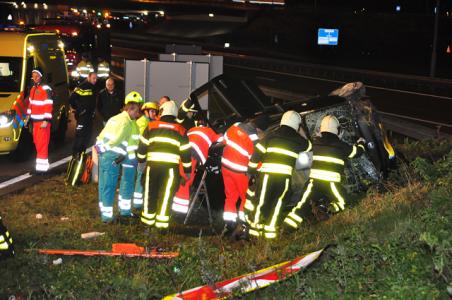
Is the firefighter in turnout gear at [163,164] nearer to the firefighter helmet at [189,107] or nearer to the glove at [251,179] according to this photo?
the glove at [251,179]

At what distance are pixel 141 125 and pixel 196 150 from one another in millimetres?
1257

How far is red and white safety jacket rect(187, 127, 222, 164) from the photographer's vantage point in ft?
30.8

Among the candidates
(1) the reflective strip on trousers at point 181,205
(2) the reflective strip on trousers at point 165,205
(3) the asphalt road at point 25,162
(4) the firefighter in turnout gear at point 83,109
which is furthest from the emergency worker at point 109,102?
(2) the reflective strip on trousers at point 165,205

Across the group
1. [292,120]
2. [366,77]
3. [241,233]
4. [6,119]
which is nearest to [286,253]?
[241,233]

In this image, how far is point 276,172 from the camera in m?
8.09

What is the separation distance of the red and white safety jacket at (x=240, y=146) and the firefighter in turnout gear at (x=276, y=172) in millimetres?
549

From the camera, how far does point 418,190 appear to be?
8.33m

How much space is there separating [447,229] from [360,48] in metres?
47.7

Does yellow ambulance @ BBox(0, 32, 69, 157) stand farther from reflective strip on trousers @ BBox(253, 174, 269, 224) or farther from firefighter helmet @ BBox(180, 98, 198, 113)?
reflective strip on trousers @ BBox(253, 174, 269, 224)

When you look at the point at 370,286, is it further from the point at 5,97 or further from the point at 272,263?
the point at 5,97

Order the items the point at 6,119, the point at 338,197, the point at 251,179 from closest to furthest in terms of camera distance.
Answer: the point at 338,197 < the point at 251,179 < the point at 6,119

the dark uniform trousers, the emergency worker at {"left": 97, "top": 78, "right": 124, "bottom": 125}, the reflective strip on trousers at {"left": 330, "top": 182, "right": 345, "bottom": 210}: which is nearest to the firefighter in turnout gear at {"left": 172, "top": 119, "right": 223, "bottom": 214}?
the reflective strip on trousers at {"left": 330, "top": 182, "right": 345, "bottom": 210}

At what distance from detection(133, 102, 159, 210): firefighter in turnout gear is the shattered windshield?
369 centimetres

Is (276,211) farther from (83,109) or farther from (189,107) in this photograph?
(83,109)
